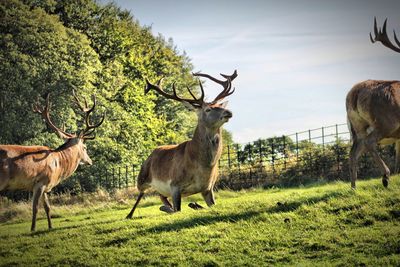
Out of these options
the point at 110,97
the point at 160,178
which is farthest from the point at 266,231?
the point at 110,97

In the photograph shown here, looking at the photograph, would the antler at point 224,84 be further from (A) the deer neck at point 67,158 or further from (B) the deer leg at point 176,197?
(A) the deer neck at point 67,158

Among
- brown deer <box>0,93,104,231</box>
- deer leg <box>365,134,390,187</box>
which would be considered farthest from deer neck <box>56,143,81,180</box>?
deer leg <box>365,134,390,187</box>

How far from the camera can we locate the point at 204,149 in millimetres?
Answer: 11953

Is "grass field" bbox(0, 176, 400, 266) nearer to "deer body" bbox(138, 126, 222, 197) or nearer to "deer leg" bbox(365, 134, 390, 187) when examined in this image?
"deer leg" bbox(365, 134, 390, 187)

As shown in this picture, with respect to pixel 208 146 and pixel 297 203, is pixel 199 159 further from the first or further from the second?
pixel 297 203

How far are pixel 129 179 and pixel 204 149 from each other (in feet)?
70.0

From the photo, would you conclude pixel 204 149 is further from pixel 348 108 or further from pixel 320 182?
pixel 320 182

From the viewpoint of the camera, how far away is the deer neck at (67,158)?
15.7m

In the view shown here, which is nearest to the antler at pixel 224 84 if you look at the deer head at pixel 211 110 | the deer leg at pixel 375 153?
the deer head at pixel 211 110

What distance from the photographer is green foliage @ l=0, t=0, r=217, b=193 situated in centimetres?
2877

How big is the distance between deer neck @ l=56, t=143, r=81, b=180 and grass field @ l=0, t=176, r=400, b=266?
4.17 m

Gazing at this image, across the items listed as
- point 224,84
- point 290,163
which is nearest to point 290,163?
point 290,163

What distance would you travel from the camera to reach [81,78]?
30.6 metres

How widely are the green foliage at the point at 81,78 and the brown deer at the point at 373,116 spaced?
20478 millimetres
